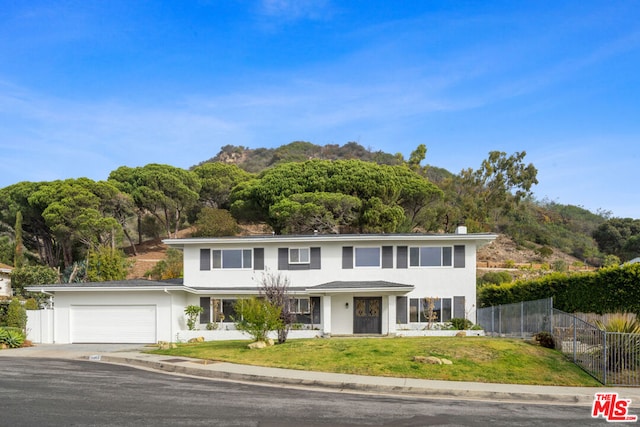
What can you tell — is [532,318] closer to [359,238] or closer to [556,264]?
[359,238]

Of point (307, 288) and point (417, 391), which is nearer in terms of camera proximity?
point (417, 391)

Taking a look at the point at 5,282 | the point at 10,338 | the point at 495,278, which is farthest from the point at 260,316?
the point at 5,282

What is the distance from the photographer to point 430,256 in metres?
33.4

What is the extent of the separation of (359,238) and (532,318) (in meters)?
10.8

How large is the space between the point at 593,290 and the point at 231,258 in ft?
60.7

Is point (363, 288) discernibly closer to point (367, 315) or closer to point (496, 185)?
point (367, 315)

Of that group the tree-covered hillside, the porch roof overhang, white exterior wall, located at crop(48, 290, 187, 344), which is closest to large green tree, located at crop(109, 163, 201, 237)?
the tree-covered hillside

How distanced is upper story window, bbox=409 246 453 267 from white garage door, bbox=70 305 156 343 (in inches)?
554

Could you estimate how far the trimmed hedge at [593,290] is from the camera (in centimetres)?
2322

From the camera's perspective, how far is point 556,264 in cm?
6469

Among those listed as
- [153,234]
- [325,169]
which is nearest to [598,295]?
A: [325,169]

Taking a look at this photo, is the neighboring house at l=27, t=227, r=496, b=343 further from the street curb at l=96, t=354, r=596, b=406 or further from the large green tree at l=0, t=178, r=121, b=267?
the large green tree at l=0, t=178, r=121, b=267

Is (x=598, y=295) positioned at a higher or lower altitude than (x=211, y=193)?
lower

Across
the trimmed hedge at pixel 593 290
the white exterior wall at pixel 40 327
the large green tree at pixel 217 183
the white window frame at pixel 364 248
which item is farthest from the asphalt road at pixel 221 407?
the large green tree at pixel 217 183
